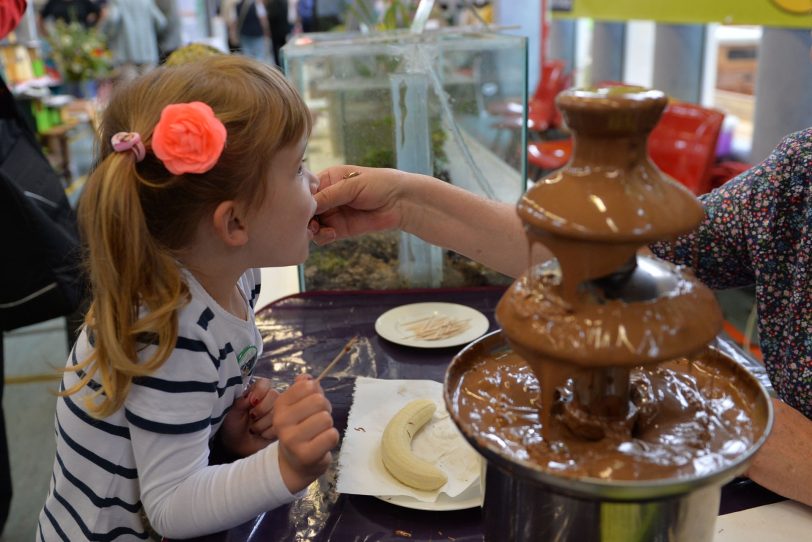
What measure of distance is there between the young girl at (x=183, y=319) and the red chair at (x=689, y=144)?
208cm

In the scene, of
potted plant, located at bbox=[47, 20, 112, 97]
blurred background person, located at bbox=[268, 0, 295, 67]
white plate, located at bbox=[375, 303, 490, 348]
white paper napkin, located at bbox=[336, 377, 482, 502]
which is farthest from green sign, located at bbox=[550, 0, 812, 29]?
potted plant, located at bbox=[47, 20, 112, 97]

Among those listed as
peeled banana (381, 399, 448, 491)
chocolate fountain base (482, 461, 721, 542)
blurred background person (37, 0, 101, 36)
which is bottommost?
peeled banana (381, 399, 448, 491)

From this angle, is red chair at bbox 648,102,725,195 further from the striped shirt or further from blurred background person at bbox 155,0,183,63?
blurred background person at bbox 155,0,183,63

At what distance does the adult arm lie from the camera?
1387mm

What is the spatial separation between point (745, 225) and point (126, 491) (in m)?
1.06

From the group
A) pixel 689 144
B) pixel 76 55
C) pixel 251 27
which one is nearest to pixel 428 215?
pixel 689 144

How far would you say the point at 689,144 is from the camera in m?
2.91

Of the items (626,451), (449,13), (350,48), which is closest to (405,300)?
(350,48)

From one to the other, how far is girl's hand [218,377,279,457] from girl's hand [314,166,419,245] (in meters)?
0.32

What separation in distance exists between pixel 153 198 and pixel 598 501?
72cm

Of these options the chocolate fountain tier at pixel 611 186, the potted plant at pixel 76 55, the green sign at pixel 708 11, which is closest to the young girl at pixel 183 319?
the chocolate fountain tier at pixel 611 186

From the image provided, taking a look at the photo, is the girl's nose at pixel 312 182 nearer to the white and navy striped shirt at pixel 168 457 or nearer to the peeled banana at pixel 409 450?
the white and navy striped shirt at pixel 168 457

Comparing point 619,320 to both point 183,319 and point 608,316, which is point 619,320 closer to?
point 608,316

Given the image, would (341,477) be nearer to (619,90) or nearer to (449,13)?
(619,90)
